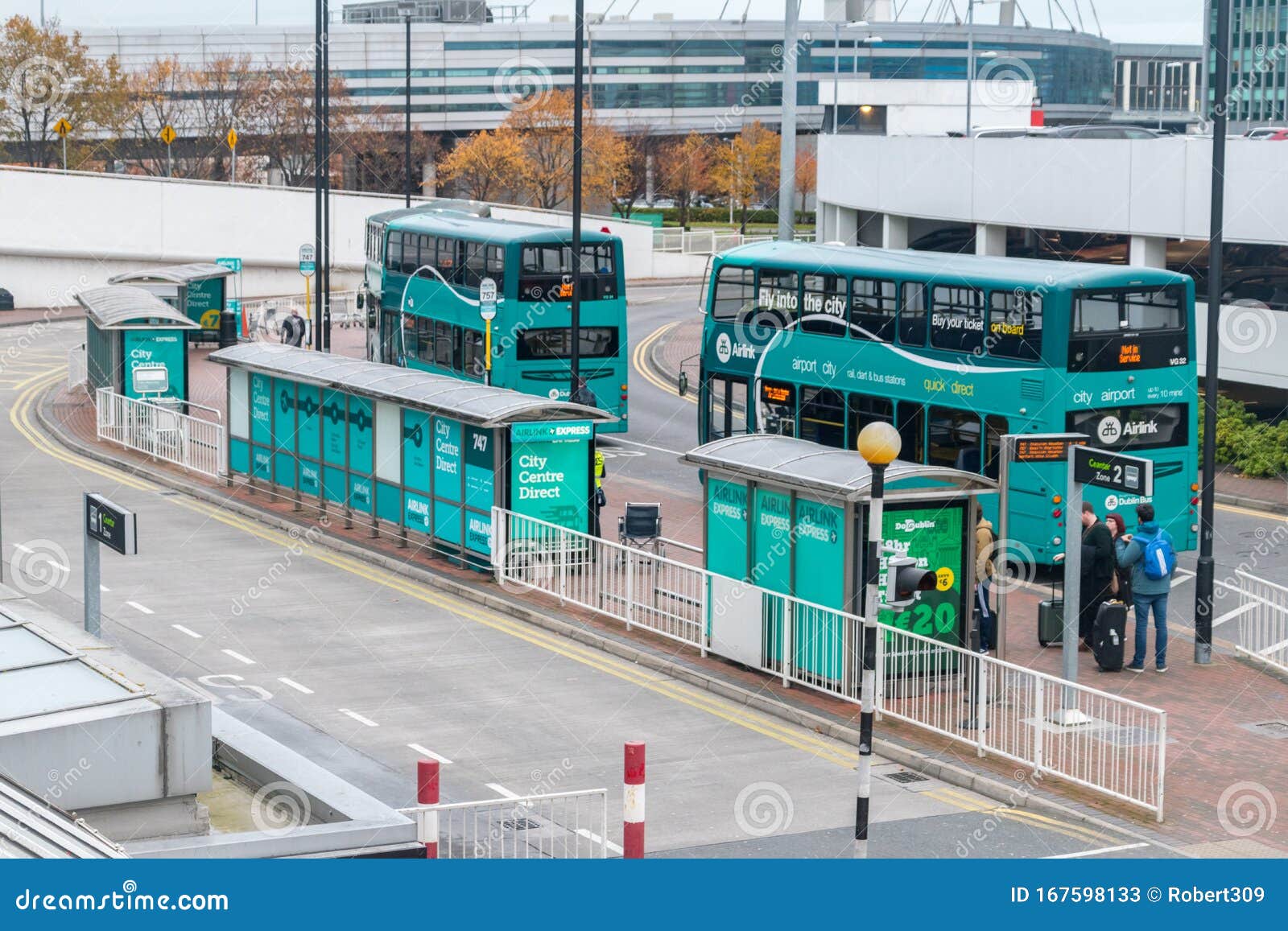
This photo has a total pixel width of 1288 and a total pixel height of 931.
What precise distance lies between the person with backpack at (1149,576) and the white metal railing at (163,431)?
17014 millimetres

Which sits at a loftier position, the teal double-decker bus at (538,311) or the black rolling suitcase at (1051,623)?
the teal double-decker bus at (538,311)

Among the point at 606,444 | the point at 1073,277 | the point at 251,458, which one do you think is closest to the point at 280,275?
the point at 606,444

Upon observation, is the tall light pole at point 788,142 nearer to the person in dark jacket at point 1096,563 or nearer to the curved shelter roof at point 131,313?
the curved shelter roof at point 131,313

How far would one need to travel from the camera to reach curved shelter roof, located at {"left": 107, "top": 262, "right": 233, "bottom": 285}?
48.1 m

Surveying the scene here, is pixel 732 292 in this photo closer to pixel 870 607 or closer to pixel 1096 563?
pixel 1096 563

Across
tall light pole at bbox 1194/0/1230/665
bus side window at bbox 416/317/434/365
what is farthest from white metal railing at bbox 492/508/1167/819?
bus side window at bbox 416/317/434/365

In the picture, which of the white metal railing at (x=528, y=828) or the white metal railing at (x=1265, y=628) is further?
the white metal railing at (x=1265, y=628)

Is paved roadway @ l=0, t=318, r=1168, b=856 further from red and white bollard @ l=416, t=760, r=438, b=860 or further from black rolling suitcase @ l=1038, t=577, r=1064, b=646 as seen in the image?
black rolling suitcase @ l=1038, t=577, r=1064, b=646

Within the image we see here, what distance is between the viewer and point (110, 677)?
1055 cm

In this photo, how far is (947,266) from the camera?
24938mm

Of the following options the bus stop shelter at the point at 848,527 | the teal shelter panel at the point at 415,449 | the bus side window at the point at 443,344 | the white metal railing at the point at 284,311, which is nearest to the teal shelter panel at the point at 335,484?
the teal shelter panel at the point at 415,449

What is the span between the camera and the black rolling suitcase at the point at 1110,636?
19.0 metres

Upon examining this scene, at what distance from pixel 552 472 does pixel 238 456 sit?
29.6 ft

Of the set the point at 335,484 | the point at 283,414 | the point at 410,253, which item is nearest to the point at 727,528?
the point at 335,484
